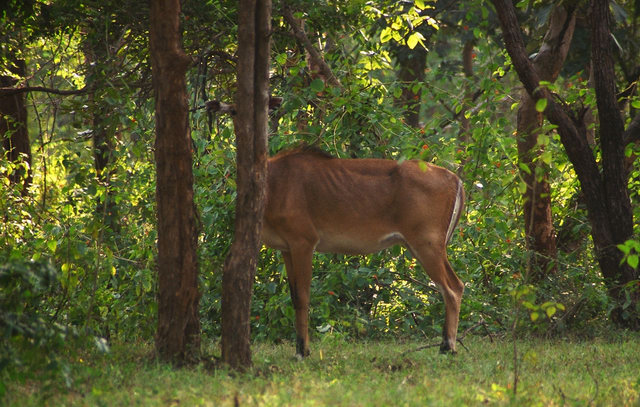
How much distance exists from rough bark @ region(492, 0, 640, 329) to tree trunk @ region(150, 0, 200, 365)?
363 centimetres

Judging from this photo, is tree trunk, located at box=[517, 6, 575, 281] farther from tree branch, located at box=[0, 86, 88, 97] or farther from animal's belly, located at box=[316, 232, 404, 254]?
tree branch, located at box=[0, 86, 88, 97]

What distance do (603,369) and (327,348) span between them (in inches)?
96.0

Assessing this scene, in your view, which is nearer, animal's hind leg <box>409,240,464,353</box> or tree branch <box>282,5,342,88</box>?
animal's hind leg <box>409,240,464,353</box>

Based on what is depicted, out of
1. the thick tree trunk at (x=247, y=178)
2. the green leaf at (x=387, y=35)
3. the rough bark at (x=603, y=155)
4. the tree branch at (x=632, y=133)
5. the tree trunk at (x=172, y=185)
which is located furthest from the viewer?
the green leaf at (x=387, y=35)

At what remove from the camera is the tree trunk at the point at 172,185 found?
22.0ft

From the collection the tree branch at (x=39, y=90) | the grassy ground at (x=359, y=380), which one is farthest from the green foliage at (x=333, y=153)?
the grassy ground at (x=359, y=380)

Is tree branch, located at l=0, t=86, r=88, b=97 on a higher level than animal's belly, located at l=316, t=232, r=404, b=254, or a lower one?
higher

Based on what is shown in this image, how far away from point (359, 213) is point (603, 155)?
109 inches

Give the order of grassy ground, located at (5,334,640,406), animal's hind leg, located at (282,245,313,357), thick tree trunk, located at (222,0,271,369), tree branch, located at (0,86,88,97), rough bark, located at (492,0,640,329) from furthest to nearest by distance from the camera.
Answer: rough bark, located at (492,0,640,329) → tree branch, located at (0,86,88,97) → animal's hind leg, located at (282,245,313,357) → thick tree trunk, located at (222,0,271,369) → grassy ground, located at (5,334,640,406)

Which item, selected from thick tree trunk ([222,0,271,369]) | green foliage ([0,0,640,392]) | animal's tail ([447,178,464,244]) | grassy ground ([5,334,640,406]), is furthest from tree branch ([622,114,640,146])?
thick tree trunk ([222,0,271,369])

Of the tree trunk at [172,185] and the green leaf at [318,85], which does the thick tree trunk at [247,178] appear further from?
the green leaf at [318,85]

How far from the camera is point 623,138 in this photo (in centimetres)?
924

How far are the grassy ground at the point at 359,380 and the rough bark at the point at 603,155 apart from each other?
1.25 m

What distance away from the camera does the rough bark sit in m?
8.95
